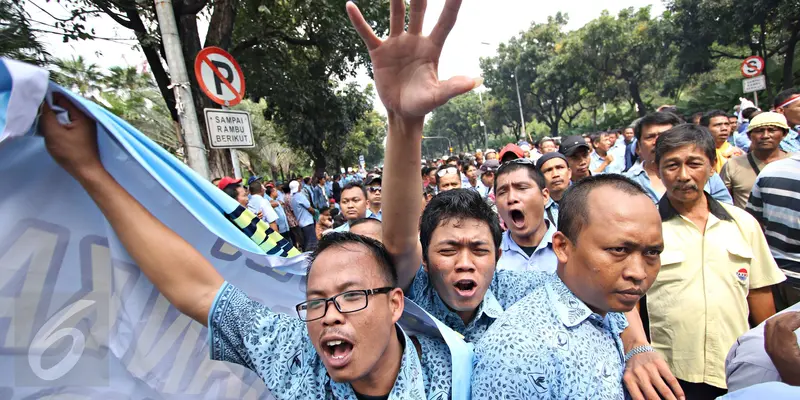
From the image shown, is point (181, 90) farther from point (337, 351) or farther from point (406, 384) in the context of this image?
point (406, 384)

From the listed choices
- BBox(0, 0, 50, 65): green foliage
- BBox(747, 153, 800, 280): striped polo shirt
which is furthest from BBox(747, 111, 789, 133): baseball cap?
BBox(0, 0, 50, 65): green foliage

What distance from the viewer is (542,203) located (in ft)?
9.60

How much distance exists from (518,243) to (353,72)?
823 cm

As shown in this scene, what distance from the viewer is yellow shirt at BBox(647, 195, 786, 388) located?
7.35ft

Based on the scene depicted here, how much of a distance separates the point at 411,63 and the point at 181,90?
3935 mm

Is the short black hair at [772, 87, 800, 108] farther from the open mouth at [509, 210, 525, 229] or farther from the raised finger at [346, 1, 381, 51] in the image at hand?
the raised finger at [346, 1, 381, 51]

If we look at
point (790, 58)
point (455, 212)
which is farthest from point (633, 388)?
point (790, 58)

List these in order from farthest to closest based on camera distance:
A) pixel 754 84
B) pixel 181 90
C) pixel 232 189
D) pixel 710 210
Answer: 1. pixel 754 84
2. pixel 232 189
3. pixel 181 90
4. pixel 710 210

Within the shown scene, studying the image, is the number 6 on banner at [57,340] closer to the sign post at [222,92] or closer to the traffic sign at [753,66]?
the sign post at [222,92]

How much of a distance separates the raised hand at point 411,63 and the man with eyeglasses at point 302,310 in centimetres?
52

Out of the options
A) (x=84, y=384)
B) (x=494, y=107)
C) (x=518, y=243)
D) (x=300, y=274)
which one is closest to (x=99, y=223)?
(x=84, y=384)

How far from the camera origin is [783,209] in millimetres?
2670

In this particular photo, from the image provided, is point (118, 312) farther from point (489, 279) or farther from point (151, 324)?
point (489, 279)

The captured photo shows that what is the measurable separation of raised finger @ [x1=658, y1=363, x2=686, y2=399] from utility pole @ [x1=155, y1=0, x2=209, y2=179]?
439cm
